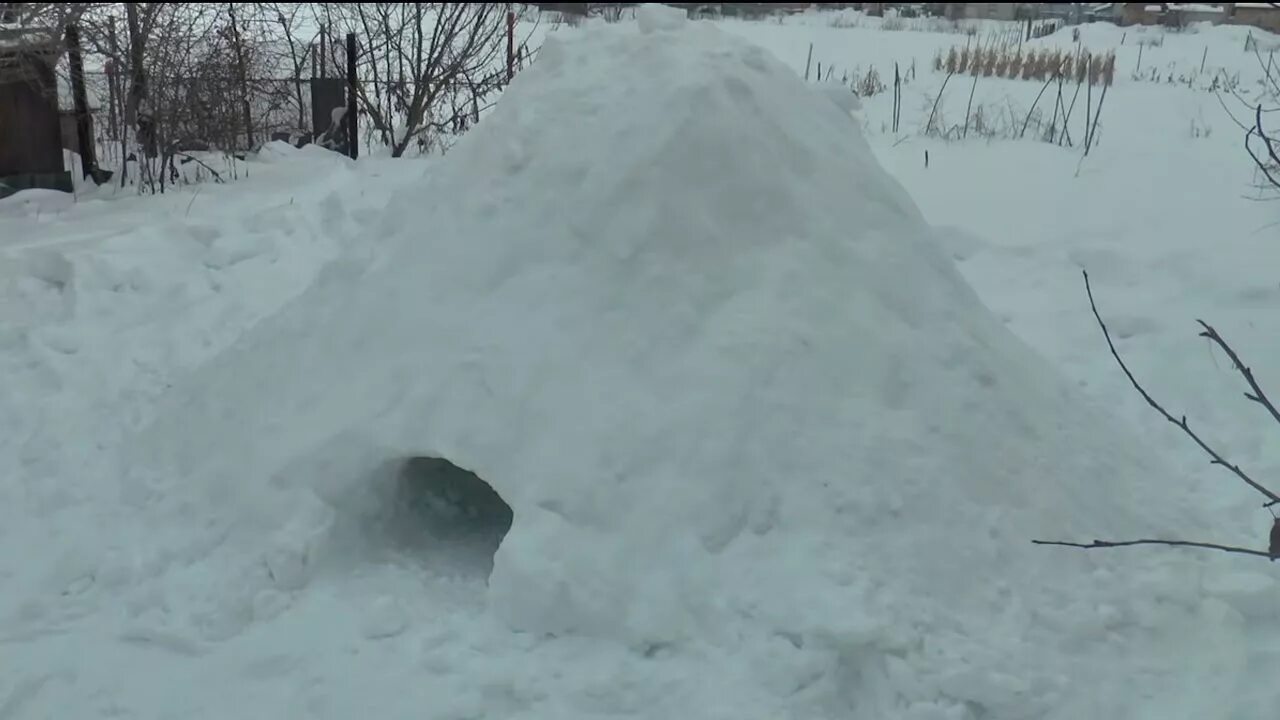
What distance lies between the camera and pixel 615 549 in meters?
3.18

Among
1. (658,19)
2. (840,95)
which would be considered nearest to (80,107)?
(658,19)

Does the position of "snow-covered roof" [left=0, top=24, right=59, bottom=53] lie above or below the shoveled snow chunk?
above

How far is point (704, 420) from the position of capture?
335cm

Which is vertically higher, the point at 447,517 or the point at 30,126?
the point at 30,126

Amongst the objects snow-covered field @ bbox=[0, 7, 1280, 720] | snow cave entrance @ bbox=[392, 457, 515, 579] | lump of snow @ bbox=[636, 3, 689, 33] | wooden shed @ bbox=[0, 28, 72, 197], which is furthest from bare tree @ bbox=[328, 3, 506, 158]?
snow cave entrance @ bbox=[392, 457, 515, 579]

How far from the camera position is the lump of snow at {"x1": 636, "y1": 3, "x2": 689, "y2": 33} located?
427 cm

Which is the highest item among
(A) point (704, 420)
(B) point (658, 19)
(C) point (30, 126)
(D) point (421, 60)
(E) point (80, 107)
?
(B) point (658, 19)

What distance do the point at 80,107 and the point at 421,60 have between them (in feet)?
11.2

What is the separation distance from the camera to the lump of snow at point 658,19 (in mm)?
4266

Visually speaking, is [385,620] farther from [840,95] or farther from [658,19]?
[840,95]

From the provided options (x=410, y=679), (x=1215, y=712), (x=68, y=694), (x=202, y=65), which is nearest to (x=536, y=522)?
(x=410, y=679)

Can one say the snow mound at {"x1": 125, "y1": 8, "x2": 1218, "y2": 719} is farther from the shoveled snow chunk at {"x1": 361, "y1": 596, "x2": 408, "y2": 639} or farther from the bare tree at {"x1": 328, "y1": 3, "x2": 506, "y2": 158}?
the bare tree at {"x1": 328, "y1": 3, "x2": 506, "y2": 158}

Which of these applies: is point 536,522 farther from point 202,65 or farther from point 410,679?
point 202,65

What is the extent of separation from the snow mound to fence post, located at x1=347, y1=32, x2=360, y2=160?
5.94m
